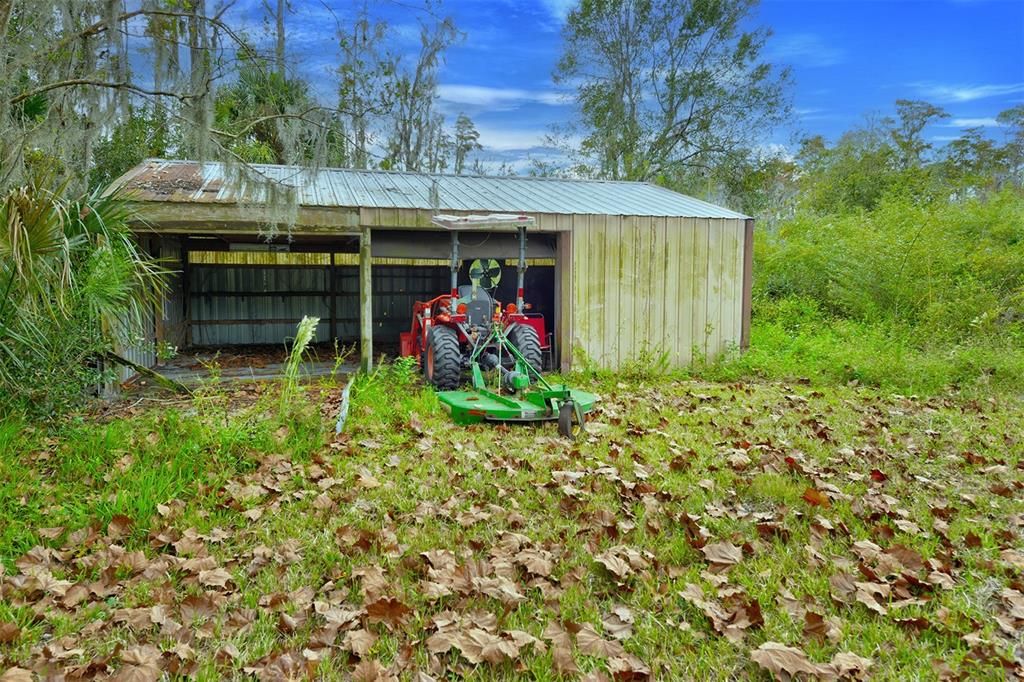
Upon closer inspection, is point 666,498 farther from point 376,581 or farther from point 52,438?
point 52,438

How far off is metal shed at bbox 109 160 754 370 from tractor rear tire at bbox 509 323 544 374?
1522 mm

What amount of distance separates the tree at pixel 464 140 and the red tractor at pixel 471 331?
1189 centimetres

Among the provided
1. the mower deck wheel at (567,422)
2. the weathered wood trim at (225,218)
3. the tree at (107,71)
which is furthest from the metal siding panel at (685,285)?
the tree at (107,71)

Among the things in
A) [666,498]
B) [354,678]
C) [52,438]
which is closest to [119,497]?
[52,438]

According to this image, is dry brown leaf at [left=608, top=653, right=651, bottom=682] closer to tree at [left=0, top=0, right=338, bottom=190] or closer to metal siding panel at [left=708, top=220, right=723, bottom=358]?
tree at [left=0, top=0, right=338, bottom=190]

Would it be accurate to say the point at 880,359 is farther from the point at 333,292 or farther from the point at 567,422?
the point at 333,292

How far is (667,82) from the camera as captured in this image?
19.6 metres

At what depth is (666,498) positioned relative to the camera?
345 centimetres

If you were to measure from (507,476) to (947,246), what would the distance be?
8963 mm

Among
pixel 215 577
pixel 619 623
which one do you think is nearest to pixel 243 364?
pixel 215 577

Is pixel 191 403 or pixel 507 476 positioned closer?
pixel 507 476

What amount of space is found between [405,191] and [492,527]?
6.69m

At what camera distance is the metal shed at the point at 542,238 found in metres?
7.24

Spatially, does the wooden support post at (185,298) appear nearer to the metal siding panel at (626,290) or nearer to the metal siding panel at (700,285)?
the metal siding panel at (626,290)
